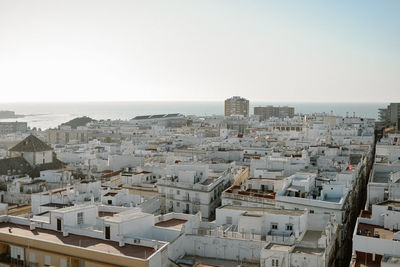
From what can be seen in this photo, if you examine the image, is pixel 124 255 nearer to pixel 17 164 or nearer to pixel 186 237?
pixel 186 237

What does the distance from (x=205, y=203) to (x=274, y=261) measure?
15557mm

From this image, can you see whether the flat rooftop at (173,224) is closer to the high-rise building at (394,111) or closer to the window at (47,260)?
the window at (47,260)

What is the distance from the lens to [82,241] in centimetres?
2283

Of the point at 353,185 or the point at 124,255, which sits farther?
the point at 353,185

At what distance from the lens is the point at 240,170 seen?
44438mm

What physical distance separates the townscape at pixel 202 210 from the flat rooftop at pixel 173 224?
60 mm

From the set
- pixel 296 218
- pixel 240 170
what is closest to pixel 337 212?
pixel 296 218

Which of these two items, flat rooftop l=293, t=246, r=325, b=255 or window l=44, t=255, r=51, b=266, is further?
window l=44, t=255, r=51, b=266

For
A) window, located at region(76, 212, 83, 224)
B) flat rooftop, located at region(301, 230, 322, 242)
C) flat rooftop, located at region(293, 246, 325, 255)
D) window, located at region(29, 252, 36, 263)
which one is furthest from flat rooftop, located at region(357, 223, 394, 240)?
window, located at region(29, 252, 36, 263)

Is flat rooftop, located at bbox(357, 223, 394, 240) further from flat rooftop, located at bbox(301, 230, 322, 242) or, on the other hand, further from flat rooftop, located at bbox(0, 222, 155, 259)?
flat rooftop, located at bbox(0, 222, 155, 259)

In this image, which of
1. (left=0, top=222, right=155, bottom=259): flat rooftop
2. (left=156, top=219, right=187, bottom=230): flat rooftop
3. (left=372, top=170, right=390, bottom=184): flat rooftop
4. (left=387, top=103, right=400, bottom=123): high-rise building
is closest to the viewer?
(left=0, top=222, right=155, bottom=259): flat rooftop

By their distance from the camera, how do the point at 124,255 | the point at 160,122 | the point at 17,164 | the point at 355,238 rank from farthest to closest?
1. the point at 160,122
2. the point at 17,164
3. the point at 355,238
4. the point at 124,255

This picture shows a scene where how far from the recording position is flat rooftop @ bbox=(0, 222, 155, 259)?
21.3 meters

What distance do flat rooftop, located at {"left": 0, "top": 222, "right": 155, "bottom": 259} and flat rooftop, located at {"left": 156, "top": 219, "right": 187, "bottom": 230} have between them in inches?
156
